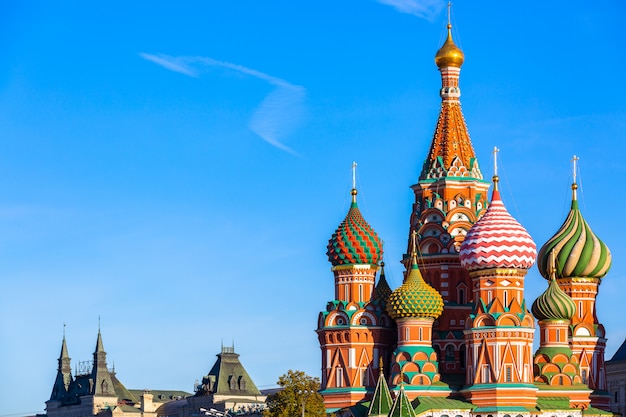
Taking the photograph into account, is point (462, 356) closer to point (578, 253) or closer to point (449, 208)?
point (449, 208)

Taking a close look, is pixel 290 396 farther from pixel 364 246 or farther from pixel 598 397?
pixel 598 397

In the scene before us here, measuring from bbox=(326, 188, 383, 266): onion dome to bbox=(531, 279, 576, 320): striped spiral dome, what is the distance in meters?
8.63

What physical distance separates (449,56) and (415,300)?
14814mm

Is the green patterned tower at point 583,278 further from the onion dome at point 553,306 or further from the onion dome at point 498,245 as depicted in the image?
the onion dome at point 498,245

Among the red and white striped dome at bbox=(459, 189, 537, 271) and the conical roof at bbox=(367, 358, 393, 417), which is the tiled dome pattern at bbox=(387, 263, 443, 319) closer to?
the red and white striped dome at bbox=(459, 189, 537, 271)

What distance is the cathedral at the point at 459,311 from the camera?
82.1 meters

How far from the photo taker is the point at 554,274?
86188mm

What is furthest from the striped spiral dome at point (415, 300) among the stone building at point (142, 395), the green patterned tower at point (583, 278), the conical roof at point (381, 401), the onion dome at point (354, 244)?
the stone building at point (142, 395)

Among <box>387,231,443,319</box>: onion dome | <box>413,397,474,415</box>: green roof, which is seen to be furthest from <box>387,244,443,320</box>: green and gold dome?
<box>413,397,474,415</box>: green roof

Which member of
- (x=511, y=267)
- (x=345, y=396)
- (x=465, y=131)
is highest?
(x=465, y=131)

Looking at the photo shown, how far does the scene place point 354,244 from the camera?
8738 centimetres

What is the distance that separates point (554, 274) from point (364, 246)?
9.66 meters

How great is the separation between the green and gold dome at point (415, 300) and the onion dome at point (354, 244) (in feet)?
11.1

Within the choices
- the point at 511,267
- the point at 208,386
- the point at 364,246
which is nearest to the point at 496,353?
the point at 511,267
